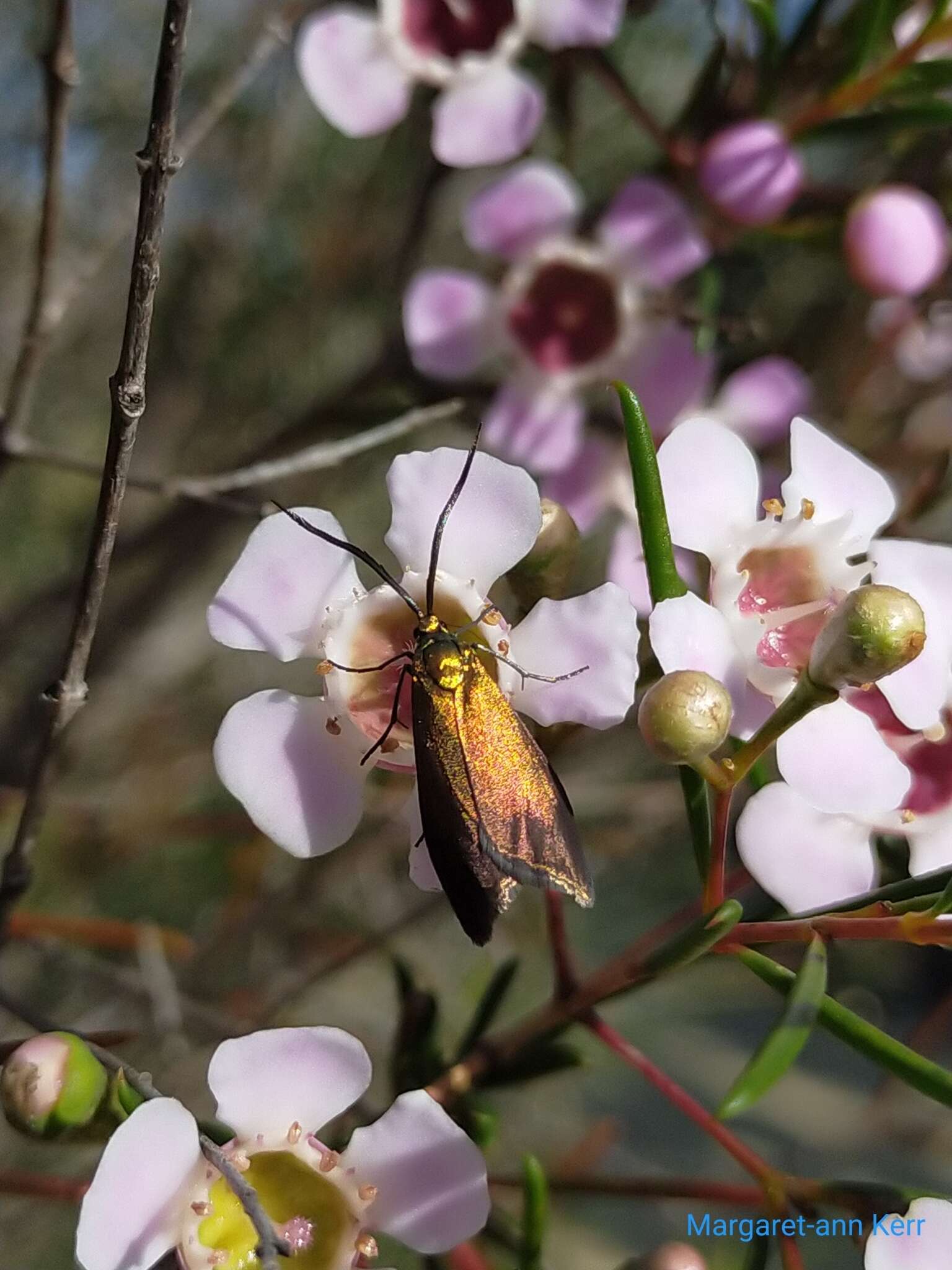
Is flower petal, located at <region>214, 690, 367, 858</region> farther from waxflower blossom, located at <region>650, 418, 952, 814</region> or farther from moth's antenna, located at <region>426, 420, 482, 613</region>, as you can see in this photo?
waxflower blossom, located at <region>650, 418, 952, 814</region>

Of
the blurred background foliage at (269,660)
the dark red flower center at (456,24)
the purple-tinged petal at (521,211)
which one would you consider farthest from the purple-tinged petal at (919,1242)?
the dark red flower center at (456,24)

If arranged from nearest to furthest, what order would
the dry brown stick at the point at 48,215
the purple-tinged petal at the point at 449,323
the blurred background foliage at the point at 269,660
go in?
the dry brown stick at the point at 48,215 < the purple-tinged petal at the point at 449,323 < the blurred background foliage at the point at 269,660

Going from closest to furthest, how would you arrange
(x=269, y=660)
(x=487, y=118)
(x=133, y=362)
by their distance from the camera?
(x=133, y=362) < (x=487, y=118) < (x=269, y=660)

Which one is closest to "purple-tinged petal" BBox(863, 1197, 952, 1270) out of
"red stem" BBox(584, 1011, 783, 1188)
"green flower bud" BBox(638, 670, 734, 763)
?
"red stem" BBox(584, 1011, 783, 1188)

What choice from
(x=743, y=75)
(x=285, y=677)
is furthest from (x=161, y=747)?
(x=743, y=75)

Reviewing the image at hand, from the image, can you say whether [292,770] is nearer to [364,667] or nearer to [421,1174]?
[364,667]

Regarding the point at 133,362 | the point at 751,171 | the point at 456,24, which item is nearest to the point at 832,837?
the point at 133,362

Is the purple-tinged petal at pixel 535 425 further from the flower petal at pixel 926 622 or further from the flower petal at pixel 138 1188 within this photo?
the flower petal at pixel 138 1188
